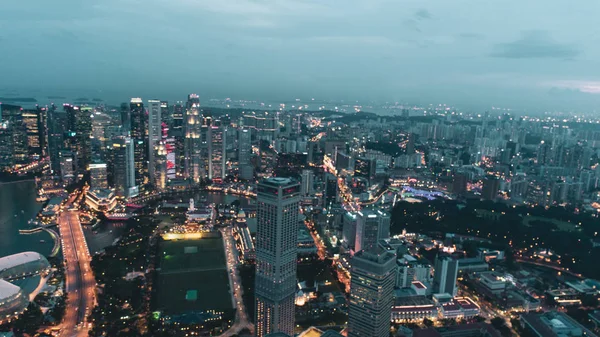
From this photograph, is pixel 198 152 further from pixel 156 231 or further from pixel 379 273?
pixel 379 273

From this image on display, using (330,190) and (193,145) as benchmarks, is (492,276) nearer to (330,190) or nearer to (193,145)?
(330,190)

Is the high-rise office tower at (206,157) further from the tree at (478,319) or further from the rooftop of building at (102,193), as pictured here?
the tree at (478,319)

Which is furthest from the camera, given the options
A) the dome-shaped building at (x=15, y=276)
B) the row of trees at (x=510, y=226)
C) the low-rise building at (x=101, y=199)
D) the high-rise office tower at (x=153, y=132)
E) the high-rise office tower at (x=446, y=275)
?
the high-rise office tower at (x=153, y=132)

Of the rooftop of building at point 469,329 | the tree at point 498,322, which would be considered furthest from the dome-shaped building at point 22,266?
the tree at point 498,322

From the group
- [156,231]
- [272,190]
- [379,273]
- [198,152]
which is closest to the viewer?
[379,273]

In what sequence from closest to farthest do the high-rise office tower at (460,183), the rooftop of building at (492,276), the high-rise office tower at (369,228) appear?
the rooftop of building at (492,276) → the high-rise office tower at (369,228) → the high-rise office tower at (460,183)

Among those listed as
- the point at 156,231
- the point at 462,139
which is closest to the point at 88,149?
the point at 156,231

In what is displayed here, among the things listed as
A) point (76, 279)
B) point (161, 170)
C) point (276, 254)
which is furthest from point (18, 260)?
point (161, 170)
